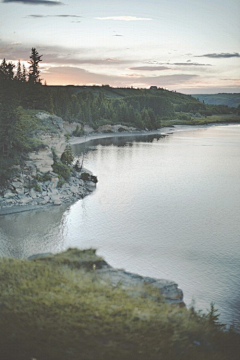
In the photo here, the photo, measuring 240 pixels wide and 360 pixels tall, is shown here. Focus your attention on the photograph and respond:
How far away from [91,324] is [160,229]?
21.8 m

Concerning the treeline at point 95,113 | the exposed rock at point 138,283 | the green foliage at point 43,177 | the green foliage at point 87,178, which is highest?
the treeline at point 95,113

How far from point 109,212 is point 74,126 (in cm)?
8021

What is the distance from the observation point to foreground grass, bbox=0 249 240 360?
12305mm

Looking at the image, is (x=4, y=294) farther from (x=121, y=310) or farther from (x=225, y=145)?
(x=225, y=145)

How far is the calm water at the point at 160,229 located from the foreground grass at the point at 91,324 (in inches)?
274

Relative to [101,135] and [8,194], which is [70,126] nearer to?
[101,135]

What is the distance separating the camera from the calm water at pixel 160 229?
25719mm

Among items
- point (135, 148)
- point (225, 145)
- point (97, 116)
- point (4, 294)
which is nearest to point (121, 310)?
point (4, 294)

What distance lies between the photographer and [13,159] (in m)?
42.3

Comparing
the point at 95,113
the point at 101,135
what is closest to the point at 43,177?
the point at 101,135

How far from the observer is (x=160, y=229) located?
34.6 meters

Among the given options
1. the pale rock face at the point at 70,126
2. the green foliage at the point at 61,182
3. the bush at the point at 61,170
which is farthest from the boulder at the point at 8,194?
the pale rock face at the point at 70,126

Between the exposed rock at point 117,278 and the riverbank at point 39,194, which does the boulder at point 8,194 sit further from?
the exposed rock at point 117,278

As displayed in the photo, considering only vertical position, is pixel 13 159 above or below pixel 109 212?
above
